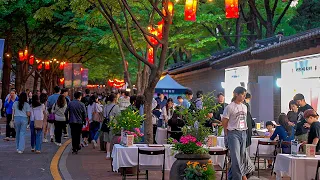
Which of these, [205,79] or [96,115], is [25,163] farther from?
[205,79]

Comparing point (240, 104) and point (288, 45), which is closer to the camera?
point (240, 104)

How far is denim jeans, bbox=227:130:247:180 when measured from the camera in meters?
12.0

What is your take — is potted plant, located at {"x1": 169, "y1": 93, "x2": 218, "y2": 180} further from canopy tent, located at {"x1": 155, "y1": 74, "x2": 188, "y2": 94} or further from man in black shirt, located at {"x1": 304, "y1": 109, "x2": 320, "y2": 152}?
canopy tent, located at {"x1": 155, "y1": 74, "x2": 188, "y2": 94}

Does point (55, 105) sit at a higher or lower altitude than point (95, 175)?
higher

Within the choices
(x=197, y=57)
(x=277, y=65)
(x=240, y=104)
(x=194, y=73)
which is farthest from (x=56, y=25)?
(x=240, y=104)

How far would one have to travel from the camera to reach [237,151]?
39.4 ft

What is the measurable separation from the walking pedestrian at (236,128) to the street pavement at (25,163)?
4.25 m

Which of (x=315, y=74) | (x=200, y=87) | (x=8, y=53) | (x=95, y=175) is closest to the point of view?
(x=95, y=175)

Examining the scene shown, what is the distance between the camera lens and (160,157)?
1283cm

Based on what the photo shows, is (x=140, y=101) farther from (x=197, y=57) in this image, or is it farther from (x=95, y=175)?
(x=197, y=57)

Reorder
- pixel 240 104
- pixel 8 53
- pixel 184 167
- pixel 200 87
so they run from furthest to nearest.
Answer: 1. pixel 8 53
2. pixel 200 87
3. pixel 240 104
4. pixel 184 167

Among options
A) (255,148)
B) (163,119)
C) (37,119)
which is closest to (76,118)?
(37,119)

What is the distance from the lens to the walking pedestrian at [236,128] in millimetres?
11969

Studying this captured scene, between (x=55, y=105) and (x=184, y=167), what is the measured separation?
37.8ft
